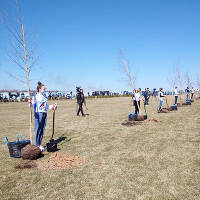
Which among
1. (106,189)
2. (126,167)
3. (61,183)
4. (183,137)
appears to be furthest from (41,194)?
(183,137)

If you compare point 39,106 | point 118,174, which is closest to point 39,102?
point 39,106

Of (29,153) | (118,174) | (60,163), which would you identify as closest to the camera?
(118,174)

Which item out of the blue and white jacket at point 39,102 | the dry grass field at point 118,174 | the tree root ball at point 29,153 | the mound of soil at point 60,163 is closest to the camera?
the dry grass field at point 118,174

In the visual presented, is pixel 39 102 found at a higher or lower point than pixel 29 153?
higher

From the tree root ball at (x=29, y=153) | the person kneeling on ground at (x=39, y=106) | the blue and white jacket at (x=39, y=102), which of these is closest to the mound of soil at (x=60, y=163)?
the tree root ball at (x=29, y=153)

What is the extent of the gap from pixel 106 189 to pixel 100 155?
84.8 inches

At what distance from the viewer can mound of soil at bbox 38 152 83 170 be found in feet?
17.5

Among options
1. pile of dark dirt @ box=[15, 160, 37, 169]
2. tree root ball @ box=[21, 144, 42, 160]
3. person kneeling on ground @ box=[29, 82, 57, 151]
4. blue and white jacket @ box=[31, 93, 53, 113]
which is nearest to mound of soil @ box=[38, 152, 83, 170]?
pile of dark dirt @ box=[15, 160, 37, 169]

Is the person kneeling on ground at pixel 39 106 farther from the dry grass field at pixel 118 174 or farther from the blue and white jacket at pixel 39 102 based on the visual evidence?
→ the dry grass field at pixel 118 174

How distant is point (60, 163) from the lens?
550 cm

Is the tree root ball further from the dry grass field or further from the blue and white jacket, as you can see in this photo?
the blue and white jacket

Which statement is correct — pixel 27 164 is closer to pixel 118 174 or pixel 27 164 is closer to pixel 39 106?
pixel 39 106

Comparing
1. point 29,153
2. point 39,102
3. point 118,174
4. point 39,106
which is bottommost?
point 118,174

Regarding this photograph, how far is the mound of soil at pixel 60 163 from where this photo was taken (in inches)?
210
